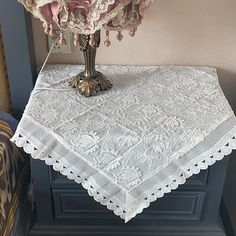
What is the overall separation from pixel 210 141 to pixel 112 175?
276mm

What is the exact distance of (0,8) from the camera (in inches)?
50.1

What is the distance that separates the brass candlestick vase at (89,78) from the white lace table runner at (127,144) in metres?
0.07

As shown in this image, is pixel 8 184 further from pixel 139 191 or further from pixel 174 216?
pixel 174 216

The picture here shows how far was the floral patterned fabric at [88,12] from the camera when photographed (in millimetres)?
1011

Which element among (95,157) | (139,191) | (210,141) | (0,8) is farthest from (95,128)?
(0,8)

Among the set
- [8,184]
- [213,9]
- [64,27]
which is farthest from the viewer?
[213,9]

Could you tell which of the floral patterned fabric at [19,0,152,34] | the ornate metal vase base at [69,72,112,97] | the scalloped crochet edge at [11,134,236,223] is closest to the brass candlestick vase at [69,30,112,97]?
the ornate metal vase base at [69,72,112,97]

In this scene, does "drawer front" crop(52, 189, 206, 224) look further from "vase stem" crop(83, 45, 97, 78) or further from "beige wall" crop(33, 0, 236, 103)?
"beige wall" crop(33, 0, 236, 103)

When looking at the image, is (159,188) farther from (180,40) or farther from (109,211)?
(180,40)

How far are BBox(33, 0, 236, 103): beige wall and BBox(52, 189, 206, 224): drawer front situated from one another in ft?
1.56

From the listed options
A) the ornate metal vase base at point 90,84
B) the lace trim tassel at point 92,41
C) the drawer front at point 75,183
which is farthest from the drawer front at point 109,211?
the lace trim tassel at point 92,41

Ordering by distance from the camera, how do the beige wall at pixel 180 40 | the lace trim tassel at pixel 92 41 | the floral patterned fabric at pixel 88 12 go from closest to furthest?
the floral patterned fabric at pixel 88 12
the lace trim tassel at pixel 92 41
the beige wall at pixel 180 40

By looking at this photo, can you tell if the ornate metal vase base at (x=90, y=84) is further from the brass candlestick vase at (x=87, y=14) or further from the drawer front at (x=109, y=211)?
the drawer front at (x=109, y=211)

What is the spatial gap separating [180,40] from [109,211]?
62 centimetres
